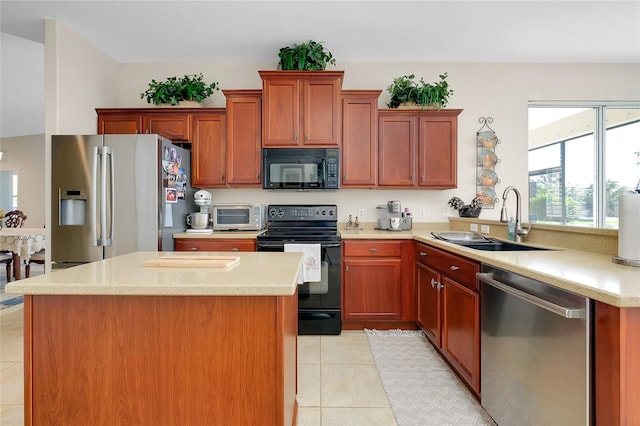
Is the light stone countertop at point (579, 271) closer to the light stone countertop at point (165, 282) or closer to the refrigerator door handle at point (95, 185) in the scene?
the light stone countertop at point (165, 282)

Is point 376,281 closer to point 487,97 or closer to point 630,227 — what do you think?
point 630,227

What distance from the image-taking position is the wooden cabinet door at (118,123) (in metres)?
3.23

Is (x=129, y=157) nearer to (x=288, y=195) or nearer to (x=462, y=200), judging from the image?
(x=288, y=195)

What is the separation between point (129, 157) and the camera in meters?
2.72

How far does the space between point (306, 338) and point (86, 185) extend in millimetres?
2280

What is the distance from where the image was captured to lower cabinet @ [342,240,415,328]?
9.65ft

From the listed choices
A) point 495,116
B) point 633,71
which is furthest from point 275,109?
point 633,71

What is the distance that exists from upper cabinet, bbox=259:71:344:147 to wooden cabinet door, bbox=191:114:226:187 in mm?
484

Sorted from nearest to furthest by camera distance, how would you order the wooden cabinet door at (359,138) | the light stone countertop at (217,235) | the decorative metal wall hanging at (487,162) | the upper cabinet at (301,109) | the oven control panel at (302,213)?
the light stone countertop at (217,235) → the upper cabinet at (301,109) → the wooden cabinet door at (359,138) → the oven control panel at (302,213) → the decorative metal wall hanging at (487,162)

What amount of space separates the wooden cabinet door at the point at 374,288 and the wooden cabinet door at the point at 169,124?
2.06 meters

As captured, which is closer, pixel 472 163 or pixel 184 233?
pixel 184 233

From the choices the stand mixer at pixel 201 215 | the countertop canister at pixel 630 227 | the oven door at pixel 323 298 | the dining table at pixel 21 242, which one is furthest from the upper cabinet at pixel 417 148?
the dining table at pixel 21 242

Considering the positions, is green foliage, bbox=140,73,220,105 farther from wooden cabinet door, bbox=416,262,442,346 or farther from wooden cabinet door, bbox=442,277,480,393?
wooden cabinet door, bbox=442,277,480,393

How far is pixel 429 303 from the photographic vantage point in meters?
2.59
